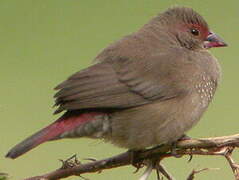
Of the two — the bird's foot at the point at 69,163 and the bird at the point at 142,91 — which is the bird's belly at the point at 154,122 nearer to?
the bird at the point at 142,91

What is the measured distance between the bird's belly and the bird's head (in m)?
0.77

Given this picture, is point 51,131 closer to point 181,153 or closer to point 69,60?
point 181,153

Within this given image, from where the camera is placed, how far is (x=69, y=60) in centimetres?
890

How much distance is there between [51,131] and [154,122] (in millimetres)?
942

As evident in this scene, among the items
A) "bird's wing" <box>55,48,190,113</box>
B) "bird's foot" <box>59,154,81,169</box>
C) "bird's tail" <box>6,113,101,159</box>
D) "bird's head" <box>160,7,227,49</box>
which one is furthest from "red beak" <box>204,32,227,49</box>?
"bird's foot" <box>59,154,81,169</box>

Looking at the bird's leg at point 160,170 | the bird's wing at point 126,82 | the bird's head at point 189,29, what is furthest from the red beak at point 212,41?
the bird's leg at point 160,170

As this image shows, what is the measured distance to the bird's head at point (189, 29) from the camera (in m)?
5.57

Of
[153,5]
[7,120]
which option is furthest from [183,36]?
[153,5]

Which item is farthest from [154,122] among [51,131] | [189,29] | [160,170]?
[160,170]

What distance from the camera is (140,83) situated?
4.99 metres

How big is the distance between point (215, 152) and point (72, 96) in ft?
5.24

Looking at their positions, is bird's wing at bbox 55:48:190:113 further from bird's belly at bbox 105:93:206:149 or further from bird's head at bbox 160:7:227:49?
bird's head at bbox 160:7:227:49

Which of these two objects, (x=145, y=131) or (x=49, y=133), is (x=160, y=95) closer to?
(x=145, y=131)

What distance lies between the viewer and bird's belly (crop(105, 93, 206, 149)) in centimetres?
468
